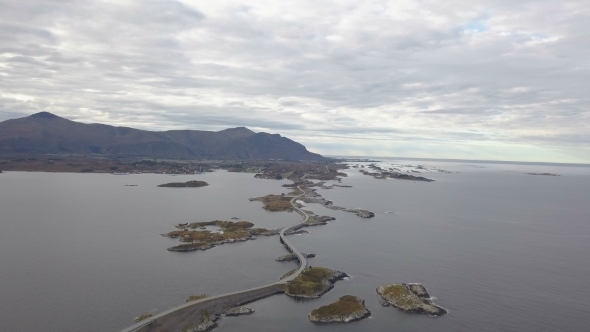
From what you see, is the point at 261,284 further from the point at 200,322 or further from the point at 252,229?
the point at 252,229

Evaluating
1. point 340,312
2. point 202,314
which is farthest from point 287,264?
point 202,314

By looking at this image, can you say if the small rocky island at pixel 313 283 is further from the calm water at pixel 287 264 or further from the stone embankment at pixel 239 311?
the stone embankment at pixel 239 311

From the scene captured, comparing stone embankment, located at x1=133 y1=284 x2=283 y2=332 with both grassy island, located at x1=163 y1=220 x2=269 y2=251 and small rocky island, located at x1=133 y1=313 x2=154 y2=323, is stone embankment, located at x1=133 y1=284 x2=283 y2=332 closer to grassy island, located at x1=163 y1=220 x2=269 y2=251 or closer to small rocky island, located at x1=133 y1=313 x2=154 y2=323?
small rocky island, located at x1=133 y1=313 x2=154 y2=323

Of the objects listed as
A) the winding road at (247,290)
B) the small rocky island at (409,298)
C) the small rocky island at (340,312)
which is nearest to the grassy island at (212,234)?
the winding road at (247,290)

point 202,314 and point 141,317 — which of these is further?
point 202,314

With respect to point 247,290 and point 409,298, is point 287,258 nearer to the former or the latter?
point 247,290

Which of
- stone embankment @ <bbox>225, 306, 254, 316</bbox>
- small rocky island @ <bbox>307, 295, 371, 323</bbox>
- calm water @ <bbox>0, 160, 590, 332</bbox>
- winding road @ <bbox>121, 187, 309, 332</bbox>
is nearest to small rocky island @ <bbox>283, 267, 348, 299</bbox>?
winding road @ <bbox>121, 187, 309, 332</bbox>
